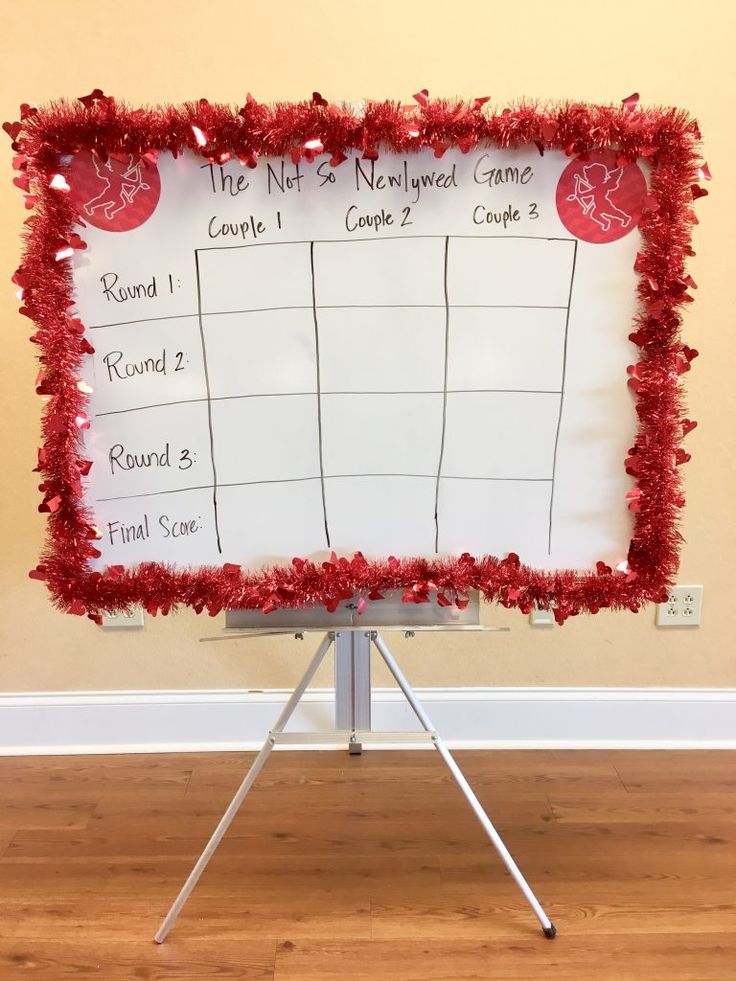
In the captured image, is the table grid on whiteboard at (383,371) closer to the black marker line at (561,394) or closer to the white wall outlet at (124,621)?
the black marker line at (561,394)

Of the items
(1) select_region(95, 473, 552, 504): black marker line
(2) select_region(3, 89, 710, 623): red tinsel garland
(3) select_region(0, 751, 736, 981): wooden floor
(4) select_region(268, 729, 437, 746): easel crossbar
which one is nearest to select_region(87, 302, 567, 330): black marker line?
(2) select_region(3, 89, 710, 623): red tinsel garland

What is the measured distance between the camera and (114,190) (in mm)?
1195

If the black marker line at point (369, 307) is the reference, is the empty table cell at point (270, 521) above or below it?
below

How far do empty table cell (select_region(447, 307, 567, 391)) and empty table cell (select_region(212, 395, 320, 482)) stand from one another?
0.81 feet

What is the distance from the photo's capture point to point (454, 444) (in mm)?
1295

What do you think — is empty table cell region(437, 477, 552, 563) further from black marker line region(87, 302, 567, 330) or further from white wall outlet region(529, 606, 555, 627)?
white wall outlet region(529, 606, 555, 627)

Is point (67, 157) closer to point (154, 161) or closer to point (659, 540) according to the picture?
point (154, 161)

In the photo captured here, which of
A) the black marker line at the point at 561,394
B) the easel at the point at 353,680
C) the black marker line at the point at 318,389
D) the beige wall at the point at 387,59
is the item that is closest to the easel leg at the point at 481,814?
the easel at the point at 353,680

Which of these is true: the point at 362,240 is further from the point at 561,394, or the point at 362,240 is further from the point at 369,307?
the point at 561,394

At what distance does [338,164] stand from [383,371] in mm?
320

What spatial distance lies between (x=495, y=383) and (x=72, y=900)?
1.25 m

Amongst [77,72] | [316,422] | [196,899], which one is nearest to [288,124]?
[316,422]

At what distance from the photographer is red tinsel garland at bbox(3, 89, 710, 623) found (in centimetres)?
117

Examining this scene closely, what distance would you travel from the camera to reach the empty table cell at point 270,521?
1.29 m
